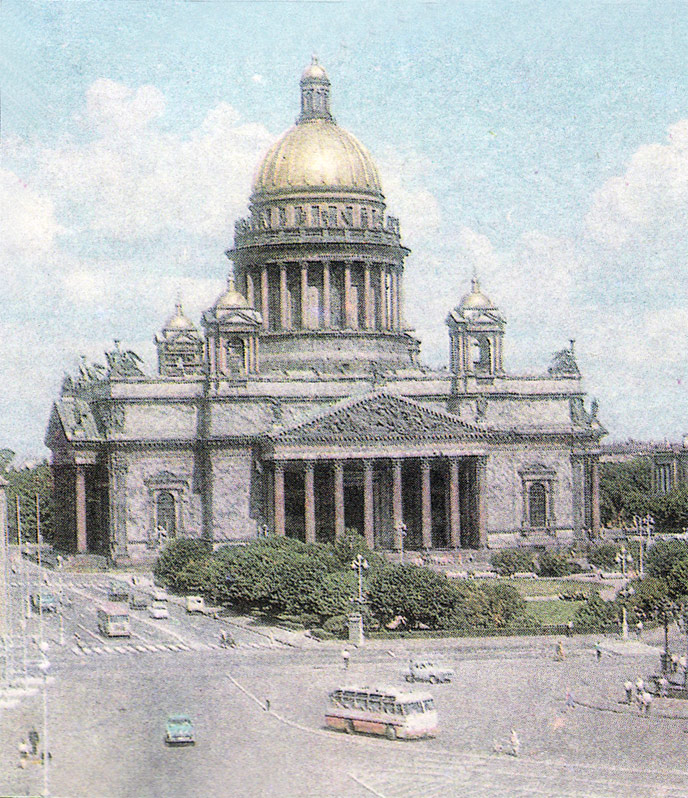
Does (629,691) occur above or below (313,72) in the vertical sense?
below

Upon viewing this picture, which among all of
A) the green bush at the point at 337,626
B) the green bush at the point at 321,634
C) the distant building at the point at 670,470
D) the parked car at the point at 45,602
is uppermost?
the distant building at the point at 670,470

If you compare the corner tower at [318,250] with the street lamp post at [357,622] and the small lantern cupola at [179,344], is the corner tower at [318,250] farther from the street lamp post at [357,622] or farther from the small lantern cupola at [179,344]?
the street lamp post at [357,622]

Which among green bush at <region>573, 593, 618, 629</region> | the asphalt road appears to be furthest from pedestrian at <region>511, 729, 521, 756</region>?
green bush at <region>573, 593, 618, 629</region>

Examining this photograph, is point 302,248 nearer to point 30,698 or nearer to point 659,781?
point 30,698

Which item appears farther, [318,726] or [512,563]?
[512,563]

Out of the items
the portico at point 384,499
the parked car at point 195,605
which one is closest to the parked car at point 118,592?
the parked car at point 195,605

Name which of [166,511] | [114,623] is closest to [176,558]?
[166,511]

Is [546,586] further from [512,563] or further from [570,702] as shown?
[570,702]

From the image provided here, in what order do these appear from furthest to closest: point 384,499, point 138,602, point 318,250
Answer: point 318,250
point 384,499
point 138,602
